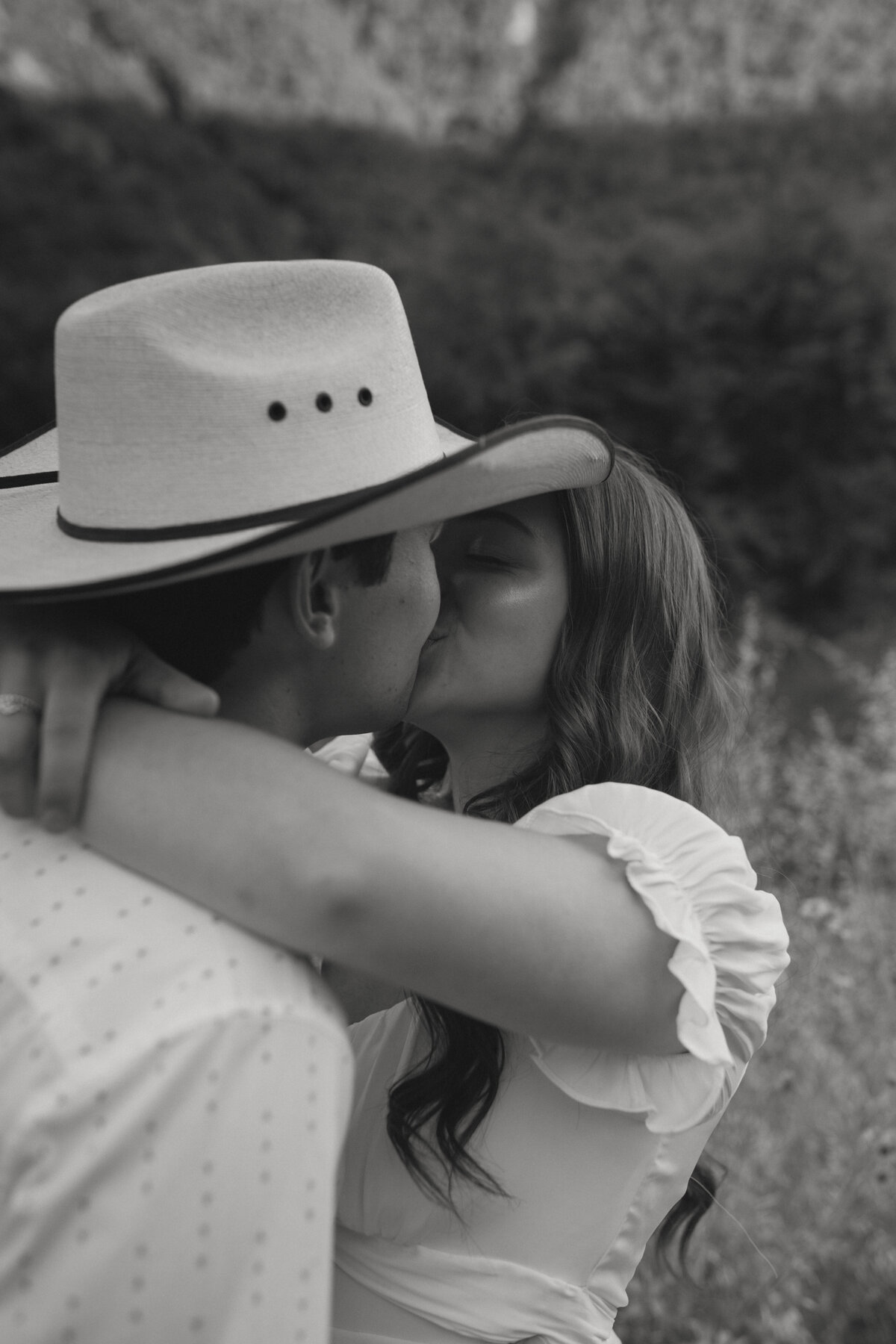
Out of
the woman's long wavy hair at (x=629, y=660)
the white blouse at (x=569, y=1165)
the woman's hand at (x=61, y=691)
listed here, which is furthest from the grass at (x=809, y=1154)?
the woman's hand at (x=61, y=691)

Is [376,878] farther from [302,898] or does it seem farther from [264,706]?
[264,706]

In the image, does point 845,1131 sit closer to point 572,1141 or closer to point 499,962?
point 572,1141

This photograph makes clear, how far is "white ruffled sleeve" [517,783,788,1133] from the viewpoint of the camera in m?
1.31

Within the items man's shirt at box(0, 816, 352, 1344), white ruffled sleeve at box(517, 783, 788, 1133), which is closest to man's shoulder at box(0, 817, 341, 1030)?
man's shirt at box(0, 816, 352, 1344)

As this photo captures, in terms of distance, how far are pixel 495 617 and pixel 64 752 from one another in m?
0.80

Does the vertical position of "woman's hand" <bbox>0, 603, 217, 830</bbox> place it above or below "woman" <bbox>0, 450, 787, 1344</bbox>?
above

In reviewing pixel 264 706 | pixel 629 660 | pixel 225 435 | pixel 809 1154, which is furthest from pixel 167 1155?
pixel 809 1154

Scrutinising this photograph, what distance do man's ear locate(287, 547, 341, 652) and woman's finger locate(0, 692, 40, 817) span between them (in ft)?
0.97

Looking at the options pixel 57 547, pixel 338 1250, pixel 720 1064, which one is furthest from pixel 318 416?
pixel 338 1250

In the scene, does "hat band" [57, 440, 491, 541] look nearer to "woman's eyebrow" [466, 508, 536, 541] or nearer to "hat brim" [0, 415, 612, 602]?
"hat brim" [0, 415, 612, 602]

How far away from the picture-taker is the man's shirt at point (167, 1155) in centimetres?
99

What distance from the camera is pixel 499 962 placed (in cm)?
111

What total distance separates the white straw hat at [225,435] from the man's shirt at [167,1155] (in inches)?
15.7

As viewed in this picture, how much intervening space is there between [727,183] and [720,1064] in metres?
11.3
